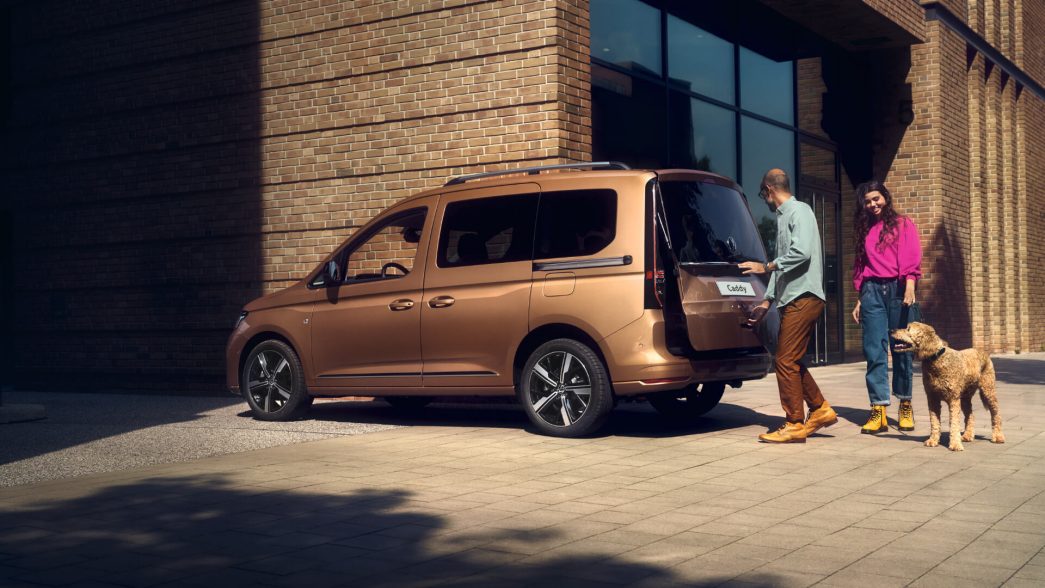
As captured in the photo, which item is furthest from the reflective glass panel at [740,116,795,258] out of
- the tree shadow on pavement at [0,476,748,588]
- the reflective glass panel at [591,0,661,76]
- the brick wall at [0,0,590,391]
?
the tree shadow on pavement at [0,476,748,588]

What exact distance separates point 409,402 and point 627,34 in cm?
514

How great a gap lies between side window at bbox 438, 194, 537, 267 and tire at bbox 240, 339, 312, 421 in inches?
70.2

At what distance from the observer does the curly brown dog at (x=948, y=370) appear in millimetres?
7711

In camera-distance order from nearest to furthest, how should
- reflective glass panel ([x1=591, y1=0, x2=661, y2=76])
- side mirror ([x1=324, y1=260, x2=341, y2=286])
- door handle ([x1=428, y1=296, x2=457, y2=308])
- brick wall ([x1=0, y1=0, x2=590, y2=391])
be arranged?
door handle ([x1=428, y1=296, x2=457, y2=308]), side mirror ([x1=324, y1=260, x2=341, y2=286]), brick wall ([x1=0, y1=0, x2=590, y2=391]), reflective glass panel ([x1=591, y1=0, x2=661, y2=76])

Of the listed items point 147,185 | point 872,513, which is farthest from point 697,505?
point 147,185

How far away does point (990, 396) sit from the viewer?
7922mm

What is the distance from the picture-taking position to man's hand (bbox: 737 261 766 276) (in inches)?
327

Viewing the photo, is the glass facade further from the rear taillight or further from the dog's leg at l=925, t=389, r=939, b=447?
the dog's leg at l=925, t=389, r=939, b=447

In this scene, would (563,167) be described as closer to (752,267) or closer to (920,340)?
(752,267)

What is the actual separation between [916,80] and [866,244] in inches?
427

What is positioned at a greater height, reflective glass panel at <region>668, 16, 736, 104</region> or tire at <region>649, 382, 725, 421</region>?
reflective glass panel at <region>668, 16, 736, 104</region>

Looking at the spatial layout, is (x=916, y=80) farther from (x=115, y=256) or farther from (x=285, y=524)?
(x=285, y=524)

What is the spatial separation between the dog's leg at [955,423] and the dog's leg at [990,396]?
0.72ft

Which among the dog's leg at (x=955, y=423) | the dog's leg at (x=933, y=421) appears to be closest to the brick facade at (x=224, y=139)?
the dog's leg at (x=933, y=421)
